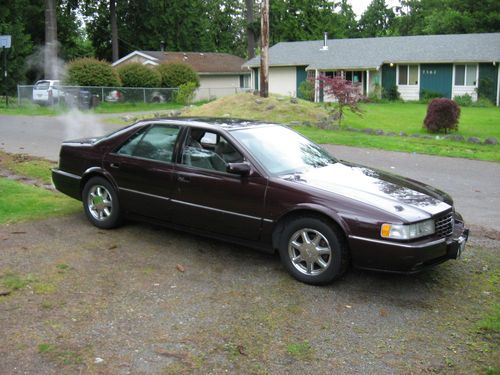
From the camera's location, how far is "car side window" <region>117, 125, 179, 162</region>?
646 cm

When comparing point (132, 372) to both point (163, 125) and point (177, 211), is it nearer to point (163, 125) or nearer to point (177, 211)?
point (177, 211)

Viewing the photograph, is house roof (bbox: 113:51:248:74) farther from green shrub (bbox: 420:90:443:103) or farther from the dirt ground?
the dirt ground

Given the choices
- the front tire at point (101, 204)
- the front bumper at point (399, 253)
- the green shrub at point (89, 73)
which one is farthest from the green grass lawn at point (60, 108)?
the front bumper at point (399, 253)

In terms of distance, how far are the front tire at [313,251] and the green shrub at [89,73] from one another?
29.0 metres

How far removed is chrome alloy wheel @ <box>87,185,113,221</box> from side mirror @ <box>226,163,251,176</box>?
1.96 m

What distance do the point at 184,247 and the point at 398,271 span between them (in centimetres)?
249

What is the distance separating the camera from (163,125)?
6.66 m

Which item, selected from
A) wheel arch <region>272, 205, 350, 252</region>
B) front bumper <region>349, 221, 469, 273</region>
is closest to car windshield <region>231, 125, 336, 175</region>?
wheel arch <region>272, 205, 350, 252</region>

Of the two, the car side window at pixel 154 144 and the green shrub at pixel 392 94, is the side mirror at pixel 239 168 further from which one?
the green shrub at pixel 392 94

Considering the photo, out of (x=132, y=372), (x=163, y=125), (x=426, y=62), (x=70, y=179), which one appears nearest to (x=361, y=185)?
(x=163, y=125)

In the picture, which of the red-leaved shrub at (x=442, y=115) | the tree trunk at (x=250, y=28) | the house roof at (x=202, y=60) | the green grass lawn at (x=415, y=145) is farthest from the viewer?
the tree trunk at (x=250, y=28)

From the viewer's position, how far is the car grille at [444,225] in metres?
5.13

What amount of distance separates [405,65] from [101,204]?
3626cm

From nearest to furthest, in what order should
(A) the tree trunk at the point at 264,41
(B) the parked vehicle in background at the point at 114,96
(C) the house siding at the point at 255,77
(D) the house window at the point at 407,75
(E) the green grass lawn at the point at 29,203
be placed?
(E) the green grass lawn at the point at 29,203 → (A) the tree trunk at the point at 264,41 → (B) the parked vehicle in background at the point at 114,96 → (D) the house window at the point at 407,75 → (C) the house siding at the point at 255,77
